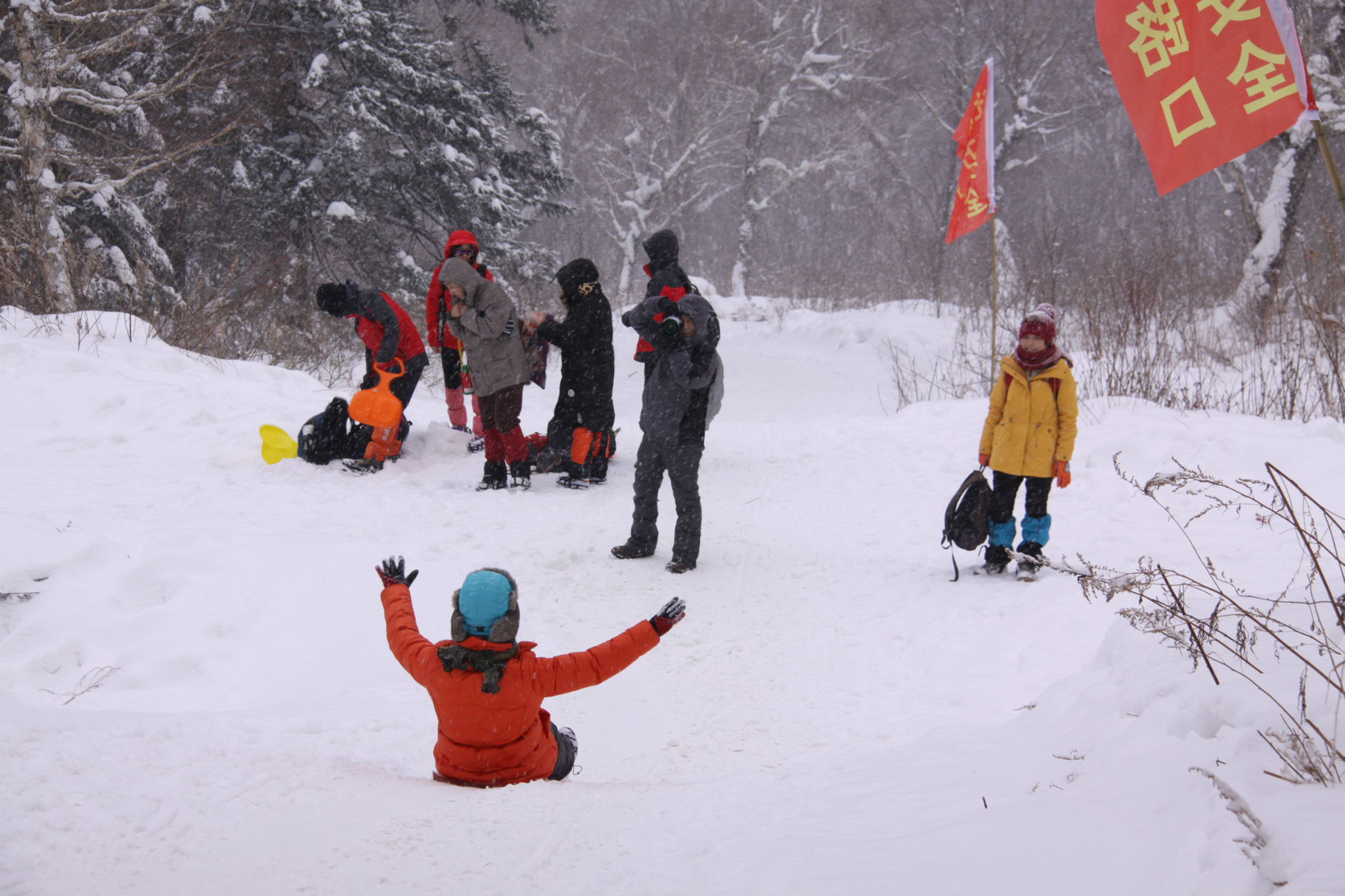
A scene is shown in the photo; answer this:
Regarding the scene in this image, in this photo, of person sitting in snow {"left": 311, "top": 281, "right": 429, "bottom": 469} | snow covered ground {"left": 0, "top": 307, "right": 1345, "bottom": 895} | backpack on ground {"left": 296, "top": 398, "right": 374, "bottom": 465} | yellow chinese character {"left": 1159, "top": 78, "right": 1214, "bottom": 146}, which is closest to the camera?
snow covered ground {"left": 0, "top": 307, "right": 1345, "bottom": 895}

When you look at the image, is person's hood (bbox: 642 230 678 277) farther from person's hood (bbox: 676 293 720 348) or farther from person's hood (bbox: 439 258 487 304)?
person's hood (bbox: 439 258 487 304)

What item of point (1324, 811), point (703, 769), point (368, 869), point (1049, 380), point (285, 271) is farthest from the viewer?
point (285, 271)

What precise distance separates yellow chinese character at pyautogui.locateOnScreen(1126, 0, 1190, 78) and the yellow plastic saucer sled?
6381 millimetres

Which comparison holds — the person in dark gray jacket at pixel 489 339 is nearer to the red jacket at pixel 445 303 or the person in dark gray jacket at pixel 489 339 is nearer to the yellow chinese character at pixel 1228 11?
the red jacket at pixel 445 303

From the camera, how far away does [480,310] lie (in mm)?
6395

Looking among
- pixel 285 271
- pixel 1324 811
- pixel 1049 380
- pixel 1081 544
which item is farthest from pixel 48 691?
pixel 285 271

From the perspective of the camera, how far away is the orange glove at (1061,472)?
15.1 feet

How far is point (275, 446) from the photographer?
652cm

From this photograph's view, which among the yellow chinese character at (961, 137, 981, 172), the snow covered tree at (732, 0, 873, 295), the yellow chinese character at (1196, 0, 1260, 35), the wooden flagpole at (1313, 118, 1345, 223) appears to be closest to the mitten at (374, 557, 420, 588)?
the wooden flagpole at (1313, 118, 1345, 223)

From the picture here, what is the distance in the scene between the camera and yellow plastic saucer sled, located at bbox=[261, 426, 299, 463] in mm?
6492

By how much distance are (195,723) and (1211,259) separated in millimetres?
16930

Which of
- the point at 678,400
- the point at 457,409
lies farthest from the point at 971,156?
the point at 457,409

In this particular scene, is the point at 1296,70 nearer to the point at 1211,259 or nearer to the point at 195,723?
the point at 195,723

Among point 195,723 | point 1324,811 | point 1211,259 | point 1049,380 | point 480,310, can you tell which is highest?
point 1211,259
